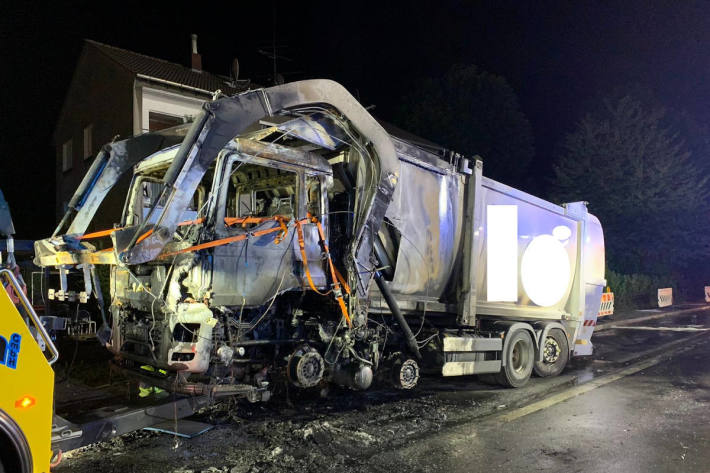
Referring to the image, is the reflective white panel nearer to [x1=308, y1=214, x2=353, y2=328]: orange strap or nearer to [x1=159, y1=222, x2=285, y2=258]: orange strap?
[x1=308, y1=214, x2=353, y2=328]: orange strap

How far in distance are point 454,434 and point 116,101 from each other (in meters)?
14.5

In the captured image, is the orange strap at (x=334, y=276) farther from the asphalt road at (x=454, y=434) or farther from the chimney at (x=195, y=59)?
the chimney at (x=195, y=59)

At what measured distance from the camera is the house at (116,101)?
1490 cm

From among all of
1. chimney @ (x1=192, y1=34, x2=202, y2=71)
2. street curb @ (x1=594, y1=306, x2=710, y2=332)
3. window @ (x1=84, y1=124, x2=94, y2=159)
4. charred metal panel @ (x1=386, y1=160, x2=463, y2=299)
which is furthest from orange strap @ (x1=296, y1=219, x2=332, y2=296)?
chimney @ (x1=192, y1=34, x2=202, y2=71)

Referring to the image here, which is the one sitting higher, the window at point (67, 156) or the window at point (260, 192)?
the window at point (67, 156)

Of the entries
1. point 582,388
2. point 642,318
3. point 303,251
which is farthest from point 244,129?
point 642,318

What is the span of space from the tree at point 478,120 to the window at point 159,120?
63.0ft

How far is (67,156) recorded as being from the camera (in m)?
20.6

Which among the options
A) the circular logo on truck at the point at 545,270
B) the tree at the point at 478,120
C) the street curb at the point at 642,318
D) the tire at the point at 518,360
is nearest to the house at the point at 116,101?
the circular logo on truck at the point at 545,270

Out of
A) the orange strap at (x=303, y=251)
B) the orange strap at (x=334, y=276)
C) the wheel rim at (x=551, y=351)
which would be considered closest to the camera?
the orange strap at (x=303, y=251)

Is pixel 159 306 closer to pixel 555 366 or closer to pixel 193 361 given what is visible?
pixel 193 361

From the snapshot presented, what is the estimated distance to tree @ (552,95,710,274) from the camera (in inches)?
958

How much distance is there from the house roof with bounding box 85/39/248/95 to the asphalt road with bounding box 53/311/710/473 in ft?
35.3

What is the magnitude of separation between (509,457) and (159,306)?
3.66 meters
